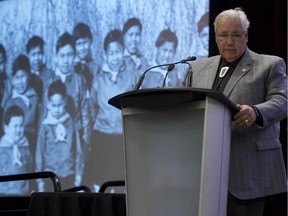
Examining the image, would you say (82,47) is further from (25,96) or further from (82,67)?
(25,96)

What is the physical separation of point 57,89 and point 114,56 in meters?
0.58

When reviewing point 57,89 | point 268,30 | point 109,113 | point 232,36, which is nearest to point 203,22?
point 268,30

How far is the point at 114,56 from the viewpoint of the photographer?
4223 millimetres

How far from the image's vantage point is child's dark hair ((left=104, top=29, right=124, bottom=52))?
4234mm

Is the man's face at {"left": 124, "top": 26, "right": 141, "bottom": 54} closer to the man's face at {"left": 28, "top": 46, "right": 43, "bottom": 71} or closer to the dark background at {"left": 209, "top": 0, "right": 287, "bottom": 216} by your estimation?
the dark background at {"left": 209, "top": 0, "right": 287, "bottom": 216}

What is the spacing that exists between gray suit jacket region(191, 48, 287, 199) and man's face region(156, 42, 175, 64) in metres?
1.83

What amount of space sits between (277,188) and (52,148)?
2637 mm

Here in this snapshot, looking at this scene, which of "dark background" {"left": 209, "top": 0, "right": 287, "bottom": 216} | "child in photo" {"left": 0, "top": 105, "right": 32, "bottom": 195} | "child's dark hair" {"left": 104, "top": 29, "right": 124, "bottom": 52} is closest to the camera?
"dark background" {"left": 209, "top": 0, "right": 287, "bottom": 216}

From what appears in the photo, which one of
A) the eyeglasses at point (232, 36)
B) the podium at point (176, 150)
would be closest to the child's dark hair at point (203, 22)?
the eyeglasses at point (232, 36)

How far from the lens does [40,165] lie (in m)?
4.42

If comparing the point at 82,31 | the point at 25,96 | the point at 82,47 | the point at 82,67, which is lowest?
the point at 25,96

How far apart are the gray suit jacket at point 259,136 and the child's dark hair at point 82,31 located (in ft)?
7.81

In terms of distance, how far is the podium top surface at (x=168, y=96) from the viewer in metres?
1.65

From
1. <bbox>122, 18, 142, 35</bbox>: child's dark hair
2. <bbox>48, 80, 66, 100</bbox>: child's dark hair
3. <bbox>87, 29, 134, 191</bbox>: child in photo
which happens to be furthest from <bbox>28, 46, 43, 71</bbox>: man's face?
<bbox>122, 18, 142, 35</bbox>: child's dark hair
